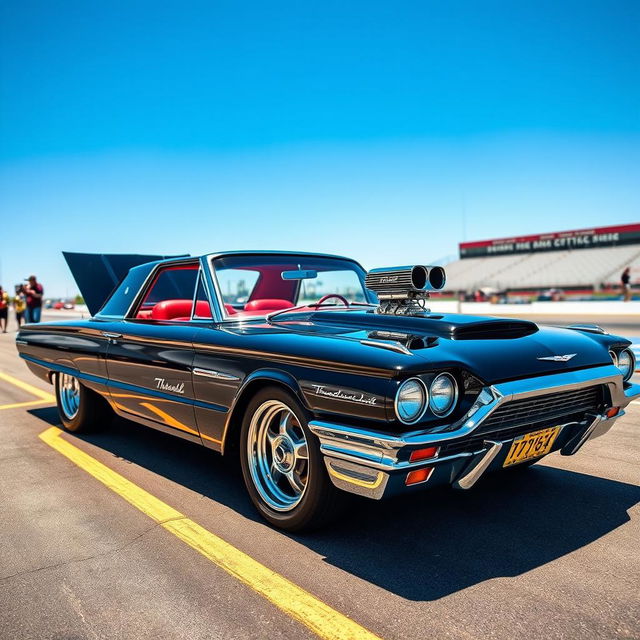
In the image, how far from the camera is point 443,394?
8.66 feet

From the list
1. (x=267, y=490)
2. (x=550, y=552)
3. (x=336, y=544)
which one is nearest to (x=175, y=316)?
(x=267, y=490)

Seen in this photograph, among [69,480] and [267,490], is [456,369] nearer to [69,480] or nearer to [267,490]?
[267,490]

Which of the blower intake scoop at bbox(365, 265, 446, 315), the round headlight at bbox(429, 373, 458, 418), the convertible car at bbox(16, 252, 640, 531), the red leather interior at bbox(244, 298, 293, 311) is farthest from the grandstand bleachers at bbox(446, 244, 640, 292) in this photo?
the round headlight at bbox(429, 373, 458, 418)

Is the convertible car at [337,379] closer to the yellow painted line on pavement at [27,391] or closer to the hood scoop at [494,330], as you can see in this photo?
the hood scoop at [494,330]

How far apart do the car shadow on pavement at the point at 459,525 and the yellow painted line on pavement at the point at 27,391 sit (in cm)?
331

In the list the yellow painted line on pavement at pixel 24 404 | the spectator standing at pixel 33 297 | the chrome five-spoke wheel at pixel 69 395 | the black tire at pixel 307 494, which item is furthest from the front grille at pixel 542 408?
the spectator standing at pixel 33 297

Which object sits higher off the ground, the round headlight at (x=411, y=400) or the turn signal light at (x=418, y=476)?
the round headlight at (x=411, y=400)

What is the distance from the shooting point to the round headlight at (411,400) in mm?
2486

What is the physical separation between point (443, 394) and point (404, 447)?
0.35 m

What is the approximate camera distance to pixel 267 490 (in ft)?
10.5

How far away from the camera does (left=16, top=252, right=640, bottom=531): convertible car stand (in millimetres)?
2543

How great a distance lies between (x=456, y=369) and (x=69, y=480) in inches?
104

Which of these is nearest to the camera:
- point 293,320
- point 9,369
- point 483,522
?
point 483,522

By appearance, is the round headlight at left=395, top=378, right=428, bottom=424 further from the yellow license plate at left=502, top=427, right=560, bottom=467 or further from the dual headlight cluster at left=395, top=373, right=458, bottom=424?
the yellow license plate at left=502, top=427, right=560, bottom=467
